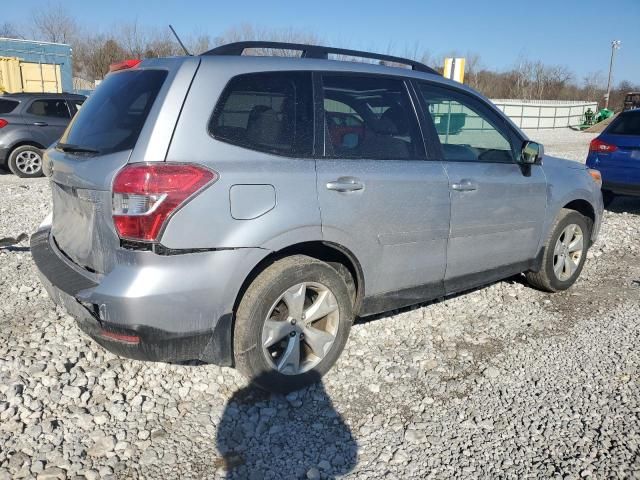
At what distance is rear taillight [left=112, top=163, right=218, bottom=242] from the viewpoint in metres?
2.64

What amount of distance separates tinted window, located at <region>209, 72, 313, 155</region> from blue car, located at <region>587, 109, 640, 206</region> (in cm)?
664

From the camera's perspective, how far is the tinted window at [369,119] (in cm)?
335

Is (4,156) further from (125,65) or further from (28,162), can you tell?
(125,65)

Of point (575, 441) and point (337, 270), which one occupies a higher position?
point (337, 270)

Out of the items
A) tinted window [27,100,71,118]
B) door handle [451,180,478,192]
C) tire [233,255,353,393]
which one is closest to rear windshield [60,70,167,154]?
tire [233,255,353,393]

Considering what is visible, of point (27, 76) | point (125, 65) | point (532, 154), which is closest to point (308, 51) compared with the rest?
point (125, 65)

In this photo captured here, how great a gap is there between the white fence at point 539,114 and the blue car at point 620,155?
24.0 m

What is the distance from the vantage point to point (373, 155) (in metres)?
3.46

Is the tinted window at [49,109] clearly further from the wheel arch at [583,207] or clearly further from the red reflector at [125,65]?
the wheel arch at [583,207]

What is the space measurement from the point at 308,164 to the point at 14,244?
14.3 feet

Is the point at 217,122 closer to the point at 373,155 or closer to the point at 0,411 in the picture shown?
the point at 373,155

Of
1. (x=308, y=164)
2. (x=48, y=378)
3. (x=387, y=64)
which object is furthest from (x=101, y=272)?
(x=387, y=64)

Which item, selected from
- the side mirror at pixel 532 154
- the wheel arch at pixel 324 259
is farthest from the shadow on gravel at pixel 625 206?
the wheel arch at pixel 324 259

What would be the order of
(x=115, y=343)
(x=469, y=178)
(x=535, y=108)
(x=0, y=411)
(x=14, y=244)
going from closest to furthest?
(x=115, y=343), (x=0, y=411), (x=469, y=178), (x=14, y=244), (x=535, y=108)
